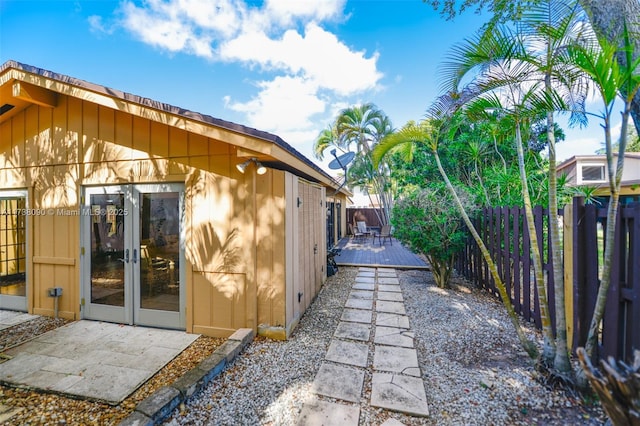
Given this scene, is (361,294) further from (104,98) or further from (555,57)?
(104,98)

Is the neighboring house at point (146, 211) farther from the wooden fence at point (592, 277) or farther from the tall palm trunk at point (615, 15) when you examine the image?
the tall palm trunk at point (615, 15)

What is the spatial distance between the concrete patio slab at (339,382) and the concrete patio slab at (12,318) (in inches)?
189

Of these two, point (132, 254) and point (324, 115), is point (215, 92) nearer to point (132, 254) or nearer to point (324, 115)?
point (324, 115)

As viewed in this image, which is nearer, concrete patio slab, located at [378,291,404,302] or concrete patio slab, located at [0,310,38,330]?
concrete patio slab, located at [0,310,38,330]

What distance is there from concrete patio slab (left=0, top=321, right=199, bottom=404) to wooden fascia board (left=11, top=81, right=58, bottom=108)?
3.30 metres

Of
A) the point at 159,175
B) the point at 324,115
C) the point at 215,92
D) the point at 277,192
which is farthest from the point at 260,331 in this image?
the point at 324,115

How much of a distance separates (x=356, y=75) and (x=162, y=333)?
36.3 ft

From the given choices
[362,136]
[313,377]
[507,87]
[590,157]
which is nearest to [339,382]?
[313,377]

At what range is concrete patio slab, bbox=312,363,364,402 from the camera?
2363mm

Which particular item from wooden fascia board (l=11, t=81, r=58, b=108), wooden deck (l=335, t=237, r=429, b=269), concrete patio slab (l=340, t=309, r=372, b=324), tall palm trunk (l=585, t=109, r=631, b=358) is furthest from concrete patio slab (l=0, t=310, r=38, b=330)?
tall palm trunk (l=585, t=109, r=631, b=358)

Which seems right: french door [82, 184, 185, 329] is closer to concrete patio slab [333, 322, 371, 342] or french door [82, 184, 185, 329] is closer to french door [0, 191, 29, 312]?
french door [0, 191, 29, 312]

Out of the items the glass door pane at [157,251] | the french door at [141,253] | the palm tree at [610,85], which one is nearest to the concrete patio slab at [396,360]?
the palm tree at [610,85]

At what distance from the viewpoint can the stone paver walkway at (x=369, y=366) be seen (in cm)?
217

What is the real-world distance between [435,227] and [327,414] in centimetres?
401
